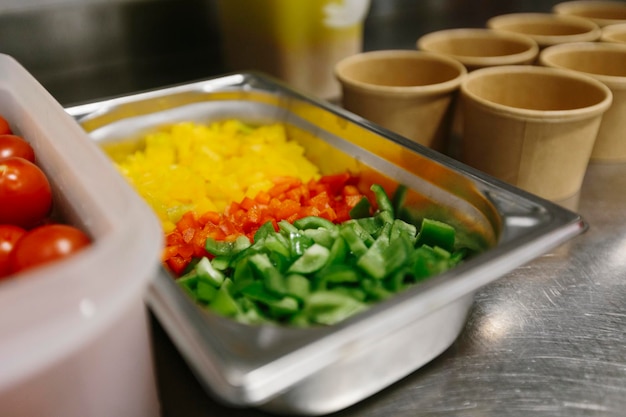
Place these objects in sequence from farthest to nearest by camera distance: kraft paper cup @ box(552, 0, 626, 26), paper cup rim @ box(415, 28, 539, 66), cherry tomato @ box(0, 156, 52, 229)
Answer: kraft paper cup @ box(552, 0, 626, 26) → paper cup rim @ box(415, 28, 539, 66) → cherry tomato @ box(0, 156, 52, 229)

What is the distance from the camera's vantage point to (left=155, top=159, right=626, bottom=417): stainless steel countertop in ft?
2.19

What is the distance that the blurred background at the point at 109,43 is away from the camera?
1.35 m

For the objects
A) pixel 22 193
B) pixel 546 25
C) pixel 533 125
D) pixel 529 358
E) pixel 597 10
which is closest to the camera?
pixel 22 193

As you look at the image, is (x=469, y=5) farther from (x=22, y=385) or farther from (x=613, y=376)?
(x=22, y=385)

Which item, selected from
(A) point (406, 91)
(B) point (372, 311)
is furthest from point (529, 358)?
(A) point (406, 91)

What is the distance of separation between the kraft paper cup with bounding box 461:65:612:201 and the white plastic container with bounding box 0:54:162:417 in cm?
64

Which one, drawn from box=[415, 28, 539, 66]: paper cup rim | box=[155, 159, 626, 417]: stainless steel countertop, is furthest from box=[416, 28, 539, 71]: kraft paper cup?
box=[155, 159, 626, 417]: stainless steel countertop

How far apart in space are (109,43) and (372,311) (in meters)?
1.13

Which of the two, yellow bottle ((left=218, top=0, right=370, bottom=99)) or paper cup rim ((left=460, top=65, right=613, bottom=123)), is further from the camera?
yellow bottle ((left=218, top=0, right=370, bottom=99))

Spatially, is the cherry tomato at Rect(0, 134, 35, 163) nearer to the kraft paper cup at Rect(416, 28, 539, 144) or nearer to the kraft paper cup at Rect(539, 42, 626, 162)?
the kraft paper cup at Rect(416, 28, 539, 144)

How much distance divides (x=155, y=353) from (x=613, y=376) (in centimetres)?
53

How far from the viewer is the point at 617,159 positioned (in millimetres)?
1165

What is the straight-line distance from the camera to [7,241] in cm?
58

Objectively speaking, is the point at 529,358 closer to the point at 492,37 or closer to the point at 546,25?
the point at 492,37
